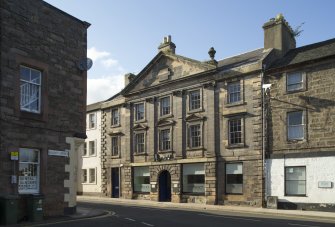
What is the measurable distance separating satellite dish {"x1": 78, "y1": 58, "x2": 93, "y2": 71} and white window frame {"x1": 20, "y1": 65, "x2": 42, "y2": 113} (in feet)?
8.18

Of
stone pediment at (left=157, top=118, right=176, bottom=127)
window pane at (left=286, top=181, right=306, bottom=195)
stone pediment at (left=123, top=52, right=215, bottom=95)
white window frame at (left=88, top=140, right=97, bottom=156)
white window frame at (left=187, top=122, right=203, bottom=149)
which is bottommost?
window pane at (left=286, top=181, right=306, bottom=195)

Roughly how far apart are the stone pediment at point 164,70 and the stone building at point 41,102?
12.8 metres

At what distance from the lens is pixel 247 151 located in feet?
93.0

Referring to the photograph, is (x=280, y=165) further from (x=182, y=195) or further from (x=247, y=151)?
(x=182, y=195)

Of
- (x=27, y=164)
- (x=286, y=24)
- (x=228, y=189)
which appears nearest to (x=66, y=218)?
(x=27, y=164)

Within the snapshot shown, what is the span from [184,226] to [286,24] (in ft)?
65.7

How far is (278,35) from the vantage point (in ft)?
98.3

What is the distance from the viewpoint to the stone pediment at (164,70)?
32531 millimetres

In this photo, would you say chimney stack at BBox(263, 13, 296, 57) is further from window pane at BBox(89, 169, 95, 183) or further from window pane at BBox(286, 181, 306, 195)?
window pane at BBox(89, 169, 95, 183)

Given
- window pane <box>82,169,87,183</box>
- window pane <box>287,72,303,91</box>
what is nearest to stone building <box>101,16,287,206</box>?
window pane <box>287,72,303,91</box>

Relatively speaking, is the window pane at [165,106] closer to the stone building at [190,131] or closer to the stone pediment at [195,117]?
the stone building at [190,131]

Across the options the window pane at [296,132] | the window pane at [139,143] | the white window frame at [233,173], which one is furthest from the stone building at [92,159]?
the window pane at [296,132]

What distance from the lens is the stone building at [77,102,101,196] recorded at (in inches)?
1649

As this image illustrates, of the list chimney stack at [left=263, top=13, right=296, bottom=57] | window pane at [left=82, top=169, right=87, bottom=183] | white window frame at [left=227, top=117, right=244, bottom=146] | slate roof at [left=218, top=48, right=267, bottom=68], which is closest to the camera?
white window frame at [left=227, top=117, right=244, bottom=146]
